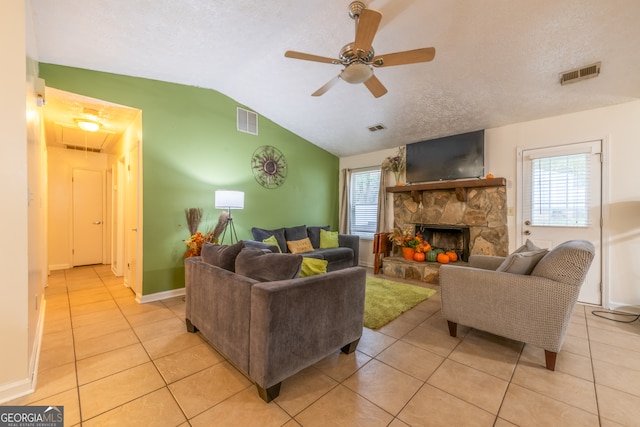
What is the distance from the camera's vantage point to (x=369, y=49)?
204 centimetres

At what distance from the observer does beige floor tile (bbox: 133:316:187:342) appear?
2.41m

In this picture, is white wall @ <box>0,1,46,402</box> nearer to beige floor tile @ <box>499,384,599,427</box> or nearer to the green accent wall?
the green accent wall

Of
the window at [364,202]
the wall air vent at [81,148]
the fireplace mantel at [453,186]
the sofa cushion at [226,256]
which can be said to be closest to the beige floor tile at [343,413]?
the sofa cushion at [226,256]

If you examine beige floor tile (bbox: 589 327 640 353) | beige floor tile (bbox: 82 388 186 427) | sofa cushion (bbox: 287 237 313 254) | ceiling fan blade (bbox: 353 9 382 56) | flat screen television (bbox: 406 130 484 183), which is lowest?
beige floor tile (bbox: 589 327 640 353)

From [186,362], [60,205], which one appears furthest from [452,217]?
[60,205]

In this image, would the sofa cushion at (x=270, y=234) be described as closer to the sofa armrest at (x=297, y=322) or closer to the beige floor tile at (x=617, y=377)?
the sofa armrest at (x=297, y=322)

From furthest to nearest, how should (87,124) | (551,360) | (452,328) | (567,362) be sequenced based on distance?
(87,124) → (452,328) → (567,362) → (551,360)

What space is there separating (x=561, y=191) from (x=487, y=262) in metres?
1.80

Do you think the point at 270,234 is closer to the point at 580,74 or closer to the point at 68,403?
the point at 68,403

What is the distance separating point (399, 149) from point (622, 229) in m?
3.25

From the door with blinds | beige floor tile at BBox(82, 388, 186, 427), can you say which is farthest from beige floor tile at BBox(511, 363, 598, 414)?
the door with blinds

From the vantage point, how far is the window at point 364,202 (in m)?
5.60

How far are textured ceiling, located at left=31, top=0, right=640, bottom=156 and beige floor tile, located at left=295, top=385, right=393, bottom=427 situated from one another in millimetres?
3148

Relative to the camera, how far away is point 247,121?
4375mm
